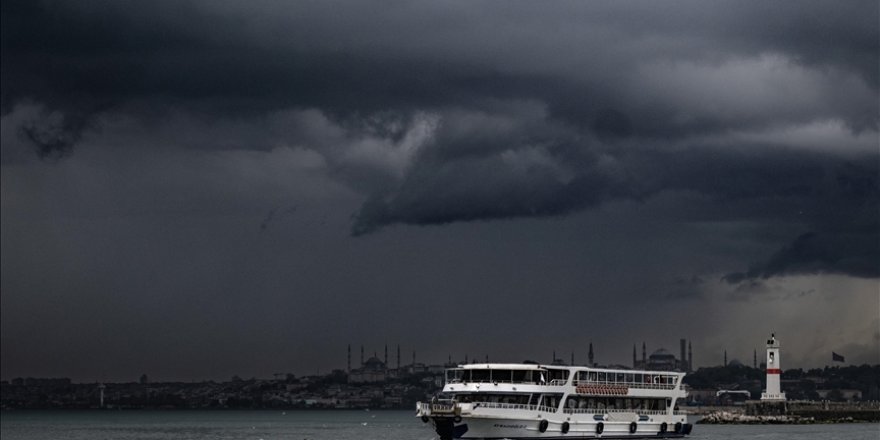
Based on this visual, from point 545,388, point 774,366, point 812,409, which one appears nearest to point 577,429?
point 545,388

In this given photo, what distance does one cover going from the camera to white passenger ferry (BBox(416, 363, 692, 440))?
8719 centimetres

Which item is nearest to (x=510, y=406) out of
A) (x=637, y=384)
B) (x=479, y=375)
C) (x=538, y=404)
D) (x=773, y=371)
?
(x=538, y=404)

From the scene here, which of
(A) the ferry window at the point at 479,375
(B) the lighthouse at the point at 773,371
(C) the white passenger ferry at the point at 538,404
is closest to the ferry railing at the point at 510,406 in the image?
(C) the white passenger ferry at the point at 538,404

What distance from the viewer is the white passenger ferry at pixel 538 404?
286 feet

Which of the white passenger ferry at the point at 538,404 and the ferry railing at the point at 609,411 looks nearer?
the white passenger ferry at the point at 538,404

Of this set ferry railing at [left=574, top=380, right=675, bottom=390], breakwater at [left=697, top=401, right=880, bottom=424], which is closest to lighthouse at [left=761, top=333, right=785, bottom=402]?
breakwater at [left=697, top=401, right=880, bottom=424]

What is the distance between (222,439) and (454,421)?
207ft

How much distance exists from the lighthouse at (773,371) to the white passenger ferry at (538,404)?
7043 cm

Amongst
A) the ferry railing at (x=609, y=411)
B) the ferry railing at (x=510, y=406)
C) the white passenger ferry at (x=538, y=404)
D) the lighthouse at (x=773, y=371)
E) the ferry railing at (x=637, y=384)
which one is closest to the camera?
the ferry railing at (x=510, y=406)

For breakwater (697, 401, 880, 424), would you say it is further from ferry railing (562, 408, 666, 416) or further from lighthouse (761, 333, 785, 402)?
ferry railing (562, 408, 666, 416)

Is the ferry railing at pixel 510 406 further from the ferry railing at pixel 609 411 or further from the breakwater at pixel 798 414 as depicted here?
the breakwater at pixel 798 414

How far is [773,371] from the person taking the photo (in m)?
171

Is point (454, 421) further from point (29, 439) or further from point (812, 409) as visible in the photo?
point (812, 409)

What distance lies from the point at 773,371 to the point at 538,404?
90.2 m
